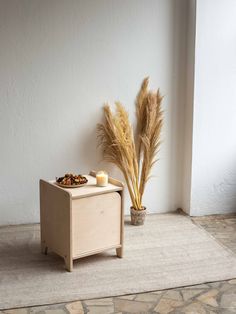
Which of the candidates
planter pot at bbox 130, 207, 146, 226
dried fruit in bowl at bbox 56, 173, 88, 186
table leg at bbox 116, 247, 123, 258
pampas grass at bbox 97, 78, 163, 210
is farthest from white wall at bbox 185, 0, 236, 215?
dried fruit in bowl at bbox 56, 173, 88, 186

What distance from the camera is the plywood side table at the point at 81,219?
2.85 meters

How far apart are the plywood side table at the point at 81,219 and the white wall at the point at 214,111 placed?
111 centimetres

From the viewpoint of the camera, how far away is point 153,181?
3.97 metres

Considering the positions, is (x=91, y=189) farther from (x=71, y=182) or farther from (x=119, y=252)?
(x=119, y=252)

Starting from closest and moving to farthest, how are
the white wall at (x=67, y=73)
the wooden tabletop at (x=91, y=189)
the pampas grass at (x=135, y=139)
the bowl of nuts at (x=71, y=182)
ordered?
the wooden tabletop at (x=91, y=189) < the bowl of nuts at (x=71, y=182) < the white wall at (x=67, y=73) < the pampas grass at (x=135, y=139)

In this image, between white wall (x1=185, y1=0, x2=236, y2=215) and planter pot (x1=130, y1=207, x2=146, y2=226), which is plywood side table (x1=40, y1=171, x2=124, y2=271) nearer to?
planter pot (x1=130, y1=207, x2=146, y2=226)

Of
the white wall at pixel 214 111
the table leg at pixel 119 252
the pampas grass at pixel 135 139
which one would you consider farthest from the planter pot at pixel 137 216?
the table leg at pixel 119 252

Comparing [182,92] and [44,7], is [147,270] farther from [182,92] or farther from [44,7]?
[44,7]

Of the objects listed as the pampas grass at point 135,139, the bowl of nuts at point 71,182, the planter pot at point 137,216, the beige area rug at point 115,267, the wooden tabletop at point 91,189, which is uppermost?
the pampas grass at point 135,139

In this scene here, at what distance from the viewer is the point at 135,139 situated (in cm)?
385

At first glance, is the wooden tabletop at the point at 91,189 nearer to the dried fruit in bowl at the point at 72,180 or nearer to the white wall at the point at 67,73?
the dried fruit in bowl at the point at 72,180

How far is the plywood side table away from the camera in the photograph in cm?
285

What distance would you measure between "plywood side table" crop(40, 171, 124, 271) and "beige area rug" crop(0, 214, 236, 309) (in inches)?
4.6

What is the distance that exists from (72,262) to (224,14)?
91.2 inches
